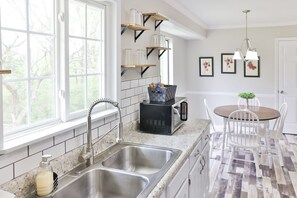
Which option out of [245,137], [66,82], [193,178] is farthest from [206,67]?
[66,82]

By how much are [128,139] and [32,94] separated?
944 millimetres

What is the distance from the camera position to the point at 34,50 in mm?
1391

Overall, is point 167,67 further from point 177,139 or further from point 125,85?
point 177,139

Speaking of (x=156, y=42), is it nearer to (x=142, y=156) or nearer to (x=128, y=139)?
(x=128, y=139)

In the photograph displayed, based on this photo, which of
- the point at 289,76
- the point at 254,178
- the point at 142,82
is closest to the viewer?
the point at 142,82

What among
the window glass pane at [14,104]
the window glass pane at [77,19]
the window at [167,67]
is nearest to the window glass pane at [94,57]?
the window glass pane at [77,19]

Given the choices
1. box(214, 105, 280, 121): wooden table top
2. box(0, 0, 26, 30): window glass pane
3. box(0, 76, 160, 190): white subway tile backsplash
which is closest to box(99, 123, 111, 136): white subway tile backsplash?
box(0, 76, 160, 190): white subway tile backsplash

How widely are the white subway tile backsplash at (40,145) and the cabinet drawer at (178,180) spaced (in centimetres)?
69

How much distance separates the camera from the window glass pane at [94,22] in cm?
185

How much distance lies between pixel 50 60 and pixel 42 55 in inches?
2.7

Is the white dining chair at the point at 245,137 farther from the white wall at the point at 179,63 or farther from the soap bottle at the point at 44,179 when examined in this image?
the soap bottle at the point at 44,179

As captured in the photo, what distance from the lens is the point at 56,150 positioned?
1.44 m

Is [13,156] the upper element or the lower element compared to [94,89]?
lower

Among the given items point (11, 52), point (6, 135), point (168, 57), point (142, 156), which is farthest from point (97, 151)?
point (168, 57)
